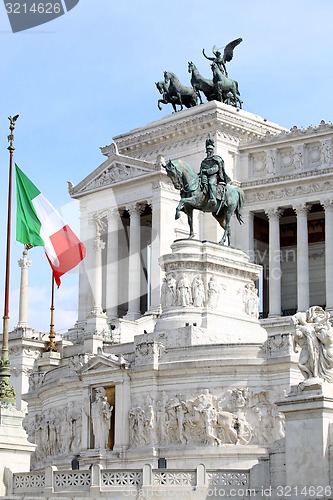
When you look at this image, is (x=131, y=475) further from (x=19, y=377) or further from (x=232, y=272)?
(x=19, y=377)

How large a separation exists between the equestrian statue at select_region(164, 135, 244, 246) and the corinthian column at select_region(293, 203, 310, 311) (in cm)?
2539

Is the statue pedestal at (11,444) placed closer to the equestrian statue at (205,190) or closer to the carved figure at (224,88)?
the equestrian statue at (205,190)

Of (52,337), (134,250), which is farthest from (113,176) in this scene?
(52,337)

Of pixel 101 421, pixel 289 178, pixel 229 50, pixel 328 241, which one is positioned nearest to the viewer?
pixel 101 421

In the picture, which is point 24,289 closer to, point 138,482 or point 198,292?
point 198,292

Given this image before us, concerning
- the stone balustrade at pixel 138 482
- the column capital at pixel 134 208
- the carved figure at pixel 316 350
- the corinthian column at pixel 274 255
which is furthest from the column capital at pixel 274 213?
the carved figure at pixel 316 350

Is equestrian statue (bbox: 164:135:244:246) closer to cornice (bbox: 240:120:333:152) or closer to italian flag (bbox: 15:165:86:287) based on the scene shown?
italian flag (bbox: 15:165:86:287)

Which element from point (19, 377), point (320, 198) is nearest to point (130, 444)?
point (19, 377)

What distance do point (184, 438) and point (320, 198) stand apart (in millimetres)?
37745

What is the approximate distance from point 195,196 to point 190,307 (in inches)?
209

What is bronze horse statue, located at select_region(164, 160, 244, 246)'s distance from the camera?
183 ft

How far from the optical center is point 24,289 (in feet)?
265

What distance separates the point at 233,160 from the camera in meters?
85.6

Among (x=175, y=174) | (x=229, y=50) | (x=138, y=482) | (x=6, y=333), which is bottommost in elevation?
(x=138, y=482)
